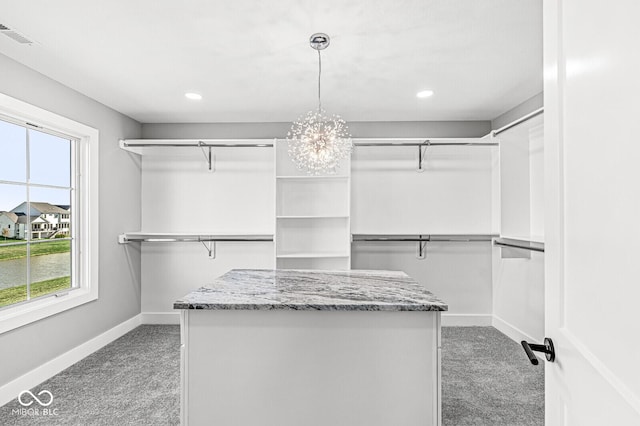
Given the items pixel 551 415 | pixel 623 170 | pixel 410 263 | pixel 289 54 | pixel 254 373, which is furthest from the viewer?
pixel 410 263

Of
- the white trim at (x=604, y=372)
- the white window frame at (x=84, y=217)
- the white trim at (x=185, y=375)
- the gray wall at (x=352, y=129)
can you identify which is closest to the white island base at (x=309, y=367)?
the white trim at (x=185, y=375)

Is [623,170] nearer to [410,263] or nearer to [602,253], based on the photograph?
[602,253]

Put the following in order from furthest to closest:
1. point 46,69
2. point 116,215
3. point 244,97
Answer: point 116,215, point 244,97, point 46,69

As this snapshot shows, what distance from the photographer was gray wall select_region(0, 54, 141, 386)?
2611mm

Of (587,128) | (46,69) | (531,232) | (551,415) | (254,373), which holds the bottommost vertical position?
(254,373)

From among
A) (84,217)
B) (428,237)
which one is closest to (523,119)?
(428,237)

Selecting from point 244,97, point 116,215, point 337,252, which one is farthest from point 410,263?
point 116,215

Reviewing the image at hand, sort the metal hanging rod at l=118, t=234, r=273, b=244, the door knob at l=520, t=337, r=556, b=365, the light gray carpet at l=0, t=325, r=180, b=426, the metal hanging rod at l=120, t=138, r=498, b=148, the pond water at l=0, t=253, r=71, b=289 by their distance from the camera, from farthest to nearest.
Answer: the metal hanging rod at l=118, t=234, r=273, b=244 < the metal hanging rod at l=120, t=138, r=498, b=148 < the pond water at l=0, t=253, r=71, b=289 < the light gray carpet at l=0, t=325, r=180, b=426 < the door knob at l=520, t=337, r=556, b=365

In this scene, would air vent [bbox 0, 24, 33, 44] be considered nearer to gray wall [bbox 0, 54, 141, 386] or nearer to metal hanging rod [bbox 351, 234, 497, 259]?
gray wall [bbox 0, 54, 141, 386]

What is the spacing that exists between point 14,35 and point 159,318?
10.2 feet

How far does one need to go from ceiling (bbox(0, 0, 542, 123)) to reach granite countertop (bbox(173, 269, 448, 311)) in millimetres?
1521

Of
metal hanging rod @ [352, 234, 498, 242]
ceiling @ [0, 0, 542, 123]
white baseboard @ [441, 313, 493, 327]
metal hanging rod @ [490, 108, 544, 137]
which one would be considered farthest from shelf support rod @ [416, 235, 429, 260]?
ceiling @ [0, 0, 542, 123]

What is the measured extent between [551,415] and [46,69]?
11.7 feet

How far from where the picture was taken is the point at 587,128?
2.49 ft
